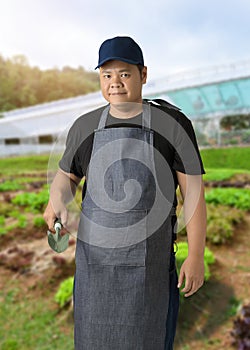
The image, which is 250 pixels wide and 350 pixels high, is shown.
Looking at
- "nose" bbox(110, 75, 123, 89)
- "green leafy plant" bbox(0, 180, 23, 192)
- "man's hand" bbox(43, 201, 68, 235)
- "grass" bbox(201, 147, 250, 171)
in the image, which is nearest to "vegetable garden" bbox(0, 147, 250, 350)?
"grass" bbox(201, 147, 250, 171)

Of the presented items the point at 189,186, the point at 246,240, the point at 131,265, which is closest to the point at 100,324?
the point at 131,265

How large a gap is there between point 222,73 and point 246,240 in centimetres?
159

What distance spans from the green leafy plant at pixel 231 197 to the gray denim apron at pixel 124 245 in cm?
202

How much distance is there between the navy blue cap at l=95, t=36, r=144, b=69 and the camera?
2.69ft

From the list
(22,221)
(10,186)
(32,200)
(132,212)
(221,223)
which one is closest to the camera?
(132,212)

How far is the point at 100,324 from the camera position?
0.85 m

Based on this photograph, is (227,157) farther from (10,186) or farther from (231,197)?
(10,186)

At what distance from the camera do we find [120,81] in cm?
83

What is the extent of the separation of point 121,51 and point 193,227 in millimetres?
343

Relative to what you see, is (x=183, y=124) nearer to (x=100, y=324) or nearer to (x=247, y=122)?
(x=100, y=324)

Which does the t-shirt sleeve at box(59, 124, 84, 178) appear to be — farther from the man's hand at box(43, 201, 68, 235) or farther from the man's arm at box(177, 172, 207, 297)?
the man's arm at box(177, 172, 207, 297)

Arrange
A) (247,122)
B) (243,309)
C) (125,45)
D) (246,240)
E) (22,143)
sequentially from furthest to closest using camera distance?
(22,143), (247,122), (246,240), (243,309), (125,45)

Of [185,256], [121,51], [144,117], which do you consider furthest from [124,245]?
[185,256]

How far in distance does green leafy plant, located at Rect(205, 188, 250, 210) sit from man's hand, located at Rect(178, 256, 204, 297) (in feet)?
6.57
